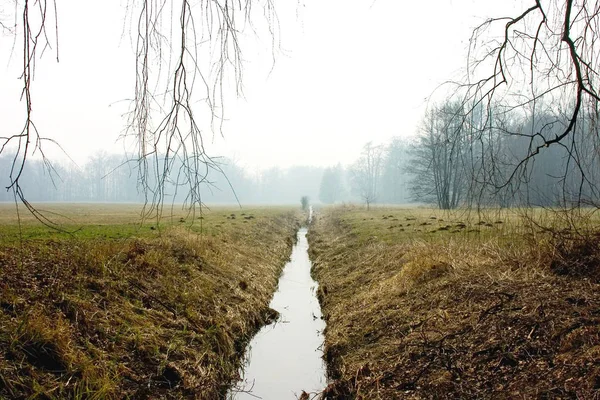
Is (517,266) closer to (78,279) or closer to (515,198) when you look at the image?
(515,198)

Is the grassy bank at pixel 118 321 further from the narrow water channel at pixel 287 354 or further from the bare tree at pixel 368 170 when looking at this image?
the bare tree at pixel 368 170

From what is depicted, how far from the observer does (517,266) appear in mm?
5664

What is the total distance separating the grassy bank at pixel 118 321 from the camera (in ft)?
12.1

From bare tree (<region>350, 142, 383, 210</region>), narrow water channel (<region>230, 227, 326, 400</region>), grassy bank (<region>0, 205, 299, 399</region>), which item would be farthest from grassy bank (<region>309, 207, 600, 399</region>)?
bare tree (<region>350, 142, 383, 210</region>)

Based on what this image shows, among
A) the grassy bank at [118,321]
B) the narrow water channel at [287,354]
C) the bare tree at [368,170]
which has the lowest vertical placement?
the narrow water channel at [287,354]

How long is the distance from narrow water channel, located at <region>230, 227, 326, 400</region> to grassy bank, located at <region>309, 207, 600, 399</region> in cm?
38

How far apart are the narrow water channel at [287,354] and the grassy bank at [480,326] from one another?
38 centimetres

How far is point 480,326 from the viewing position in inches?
167

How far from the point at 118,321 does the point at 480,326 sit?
13.7ft

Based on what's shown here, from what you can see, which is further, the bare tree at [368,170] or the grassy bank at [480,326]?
the bare tree at [368,170]

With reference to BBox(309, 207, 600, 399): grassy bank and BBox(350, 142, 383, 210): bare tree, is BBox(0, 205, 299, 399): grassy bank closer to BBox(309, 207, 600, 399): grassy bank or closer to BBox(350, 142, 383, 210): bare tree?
BBox(309, 207, 600, 399): grassy bank

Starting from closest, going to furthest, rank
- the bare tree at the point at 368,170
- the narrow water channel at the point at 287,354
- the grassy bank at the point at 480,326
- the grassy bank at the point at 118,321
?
1. the grassy bank at the point at 480,326
2. the grassy bank at the point at 118,321
3. the narrow water channel at the point at 287,354
4. the bare tree at the point at 368,170

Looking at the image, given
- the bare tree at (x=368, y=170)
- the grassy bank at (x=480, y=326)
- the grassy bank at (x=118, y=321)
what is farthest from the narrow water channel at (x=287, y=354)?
the bare tree at (x=368, y=170)

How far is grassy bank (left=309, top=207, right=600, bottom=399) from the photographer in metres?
3.31
